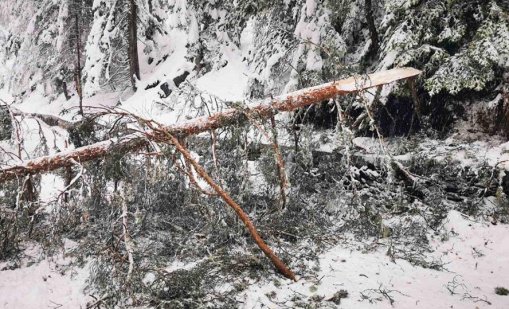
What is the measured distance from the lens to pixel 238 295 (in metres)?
4.41

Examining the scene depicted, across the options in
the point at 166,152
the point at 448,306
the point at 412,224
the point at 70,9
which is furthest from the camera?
the point at 70,9

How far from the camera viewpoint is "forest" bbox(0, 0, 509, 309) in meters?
4.62

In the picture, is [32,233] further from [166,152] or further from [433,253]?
[433,253]

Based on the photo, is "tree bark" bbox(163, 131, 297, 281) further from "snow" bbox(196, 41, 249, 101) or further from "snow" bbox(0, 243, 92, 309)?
"snow" bbox(196, 41, 249, 101)

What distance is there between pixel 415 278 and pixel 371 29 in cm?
575

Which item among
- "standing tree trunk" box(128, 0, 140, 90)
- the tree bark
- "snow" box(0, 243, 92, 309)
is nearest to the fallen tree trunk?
the tree bark

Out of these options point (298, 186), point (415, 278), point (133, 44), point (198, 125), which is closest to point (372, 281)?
point (415, 278)

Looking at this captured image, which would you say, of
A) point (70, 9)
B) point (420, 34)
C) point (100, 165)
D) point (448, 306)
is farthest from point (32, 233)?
point (70, 9)

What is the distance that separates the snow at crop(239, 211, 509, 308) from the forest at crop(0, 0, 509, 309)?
24 millimetres

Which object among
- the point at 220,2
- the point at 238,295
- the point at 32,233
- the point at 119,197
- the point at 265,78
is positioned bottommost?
the point at 238,295

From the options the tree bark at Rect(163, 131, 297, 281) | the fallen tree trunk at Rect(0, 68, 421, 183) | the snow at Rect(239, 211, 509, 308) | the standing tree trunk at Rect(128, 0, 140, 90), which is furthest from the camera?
the standing tree trunk at Rect(128, 0, 140, 90)

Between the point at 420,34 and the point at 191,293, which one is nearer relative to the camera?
the point at 191,293

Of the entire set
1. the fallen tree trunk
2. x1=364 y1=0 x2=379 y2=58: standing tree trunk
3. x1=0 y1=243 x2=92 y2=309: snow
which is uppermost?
x1=364 y1=0 x2=379 y2=58: standing tree trunk

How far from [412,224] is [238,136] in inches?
127
